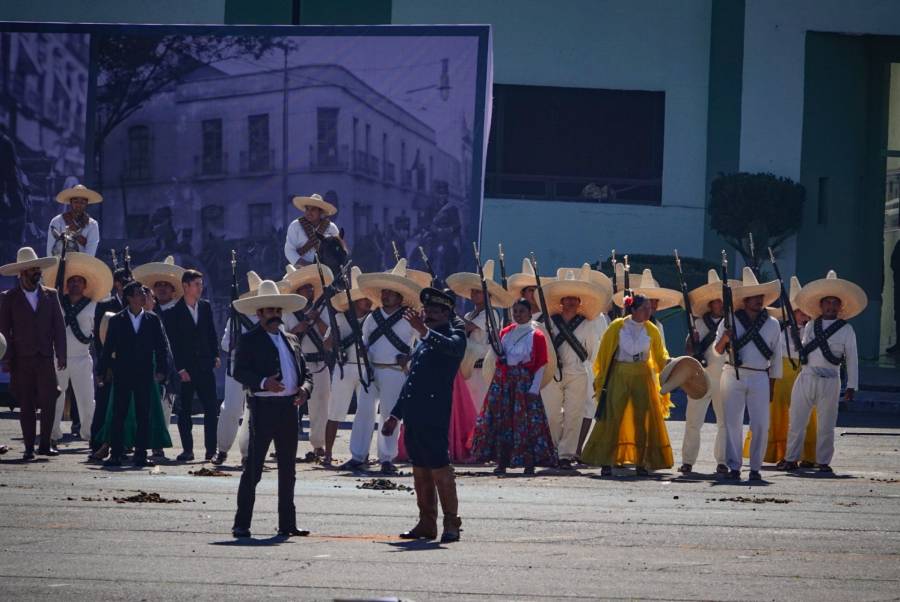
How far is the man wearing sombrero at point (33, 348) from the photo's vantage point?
60.2 ft

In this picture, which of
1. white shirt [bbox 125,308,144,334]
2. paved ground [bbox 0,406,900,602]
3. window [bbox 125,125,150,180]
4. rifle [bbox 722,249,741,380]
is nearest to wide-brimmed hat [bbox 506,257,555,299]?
rifle [bbox 722,249,741,380]

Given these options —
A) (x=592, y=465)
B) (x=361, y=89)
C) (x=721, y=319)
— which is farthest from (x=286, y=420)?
(x=361, y=89)

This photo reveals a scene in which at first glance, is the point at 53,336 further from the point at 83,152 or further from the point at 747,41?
the point at 747,41

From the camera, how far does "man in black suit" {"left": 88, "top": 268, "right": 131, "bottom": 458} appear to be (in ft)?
60.4

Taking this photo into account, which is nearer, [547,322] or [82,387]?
[547,322]

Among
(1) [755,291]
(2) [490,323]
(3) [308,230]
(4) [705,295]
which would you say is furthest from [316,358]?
(1) [755,291]

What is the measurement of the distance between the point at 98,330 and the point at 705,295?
653 cm

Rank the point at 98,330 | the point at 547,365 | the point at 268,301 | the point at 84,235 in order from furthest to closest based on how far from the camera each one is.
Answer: the point at 84,235, the point at 98,330, the point at 547,365, the point at 268,301

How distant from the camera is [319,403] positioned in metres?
18.7

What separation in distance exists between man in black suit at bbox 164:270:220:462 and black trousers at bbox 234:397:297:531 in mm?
5627

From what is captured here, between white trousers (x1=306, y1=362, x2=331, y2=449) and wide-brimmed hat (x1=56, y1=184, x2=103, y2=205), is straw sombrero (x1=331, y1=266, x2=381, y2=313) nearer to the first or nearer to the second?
white trousers (x1=306, y1=362, x2=331, y2=449)

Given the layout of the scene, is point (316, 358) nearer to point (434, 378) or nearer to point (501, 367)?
point (501, 367)

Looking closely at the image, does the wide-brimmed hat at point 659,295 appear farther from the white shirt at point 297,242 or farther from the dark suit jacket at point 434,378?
the dark suit jacket at point 434,378

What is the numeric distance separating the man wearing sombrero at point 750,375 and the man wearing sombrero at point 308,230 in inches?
251
